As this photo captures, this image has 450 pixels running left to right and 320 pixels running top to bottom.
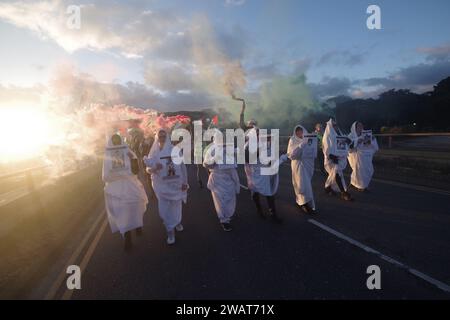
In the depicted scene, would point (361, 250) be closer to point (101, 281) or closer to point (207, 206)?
point (101, 281)

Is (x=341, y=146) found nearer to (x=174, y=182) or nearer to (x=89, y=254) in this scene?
(x=174, y=182)

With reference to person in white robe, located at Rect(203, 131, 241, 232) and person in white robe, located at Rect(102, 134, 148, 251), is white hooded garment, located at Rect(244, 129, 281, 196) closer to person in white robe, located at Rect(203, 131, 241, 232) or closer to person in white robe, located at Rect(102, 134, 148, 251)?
person in white robe, located at Rect(203, 131, 241, 232)

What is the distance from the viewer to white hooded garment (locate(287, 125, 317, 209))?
26.9 feet

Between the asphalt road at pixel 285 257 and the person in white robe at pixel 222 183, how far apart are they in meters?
0.39

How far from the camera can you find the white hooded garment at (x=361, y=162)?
10797mm

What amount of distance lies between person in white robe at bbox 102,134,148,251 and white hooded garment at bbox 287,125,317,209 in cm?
379

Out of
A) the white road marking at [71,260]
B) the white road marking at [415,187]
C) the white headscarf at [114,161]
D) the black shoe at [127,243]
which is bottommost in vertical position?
the white road marking at [71,260]

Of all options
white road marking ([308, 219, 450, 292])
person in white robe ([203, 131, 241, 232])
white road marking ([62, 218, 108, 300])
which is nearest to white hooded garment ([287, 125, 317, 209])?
white road marking ([308, 219, 450, 292])

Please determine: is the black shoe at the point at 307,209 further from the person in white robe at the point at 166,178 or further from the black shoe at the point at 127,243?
the black shoe at the point at 127,243

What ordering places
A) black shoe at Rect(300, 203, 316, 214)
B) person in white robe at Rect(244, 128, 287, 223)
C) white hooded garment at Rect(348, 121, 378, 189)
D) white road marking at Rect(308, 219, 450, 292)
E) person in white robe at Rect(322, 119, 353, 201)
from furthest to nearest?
white hooded garment at Rect(348, 121, 378, 189)
person in white robe at Rect(322, 119, 353, 201)
black shoe at Rect(300, 203, 316, 214)
person in white robe at Rect(244, 128, 287, 223)
white road marking at Rect(308, 219, 450, 292)

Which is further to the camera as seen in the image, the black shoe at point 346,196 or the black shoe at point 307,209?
the black shoe at point 346,196

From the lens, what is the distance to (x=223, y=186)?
7359mm

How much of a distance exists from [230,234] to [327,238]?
183cm

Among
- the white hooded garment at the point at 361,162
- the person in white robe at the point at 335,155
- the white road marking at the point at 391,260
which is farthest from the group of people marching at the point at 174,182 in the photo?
the white hooded garment at the point at 361,162
